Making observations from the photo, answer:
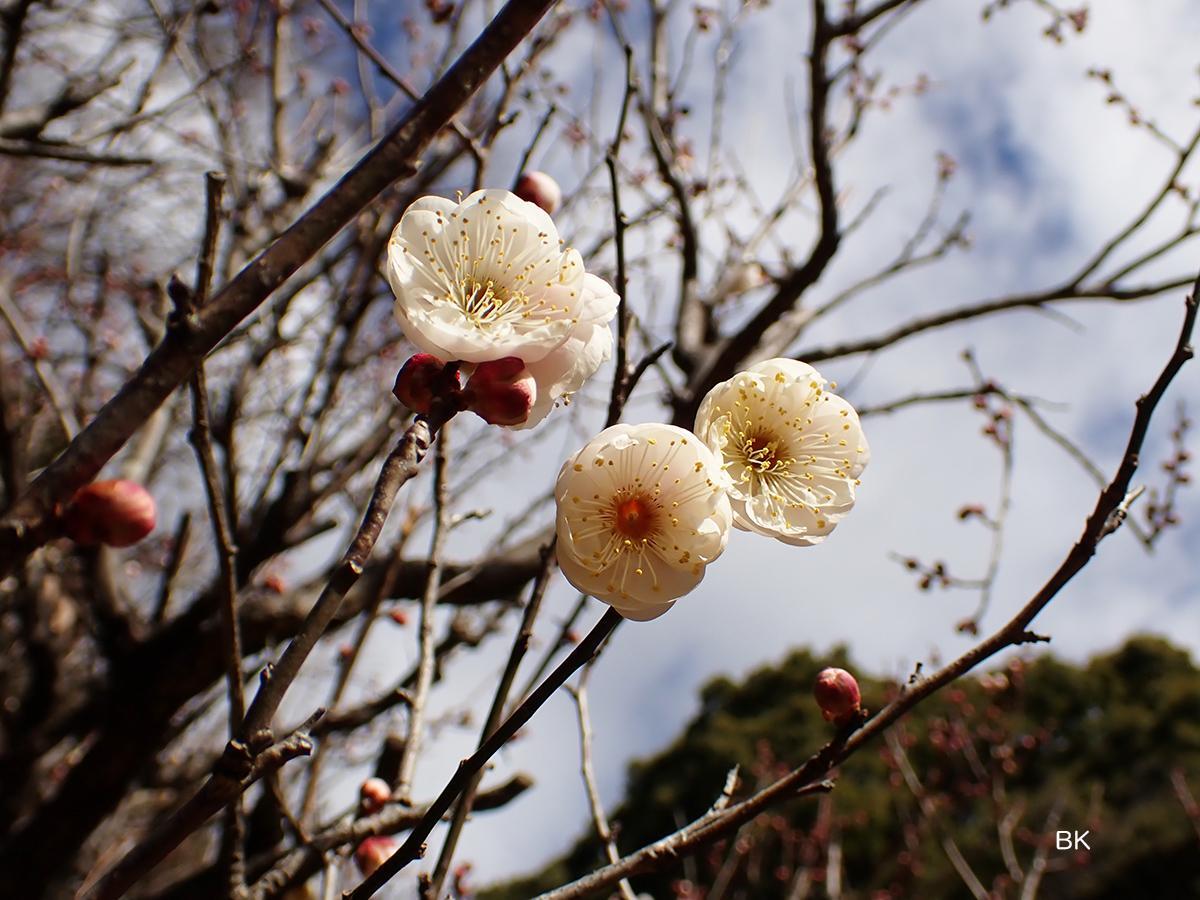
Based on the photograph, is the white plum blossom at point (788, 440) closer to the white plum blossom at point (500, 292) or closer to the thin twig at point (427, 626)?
the white plum blossom at point (500, 292)

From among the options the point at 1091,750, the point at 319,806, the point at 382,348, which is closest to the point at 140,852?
the point at 382,348

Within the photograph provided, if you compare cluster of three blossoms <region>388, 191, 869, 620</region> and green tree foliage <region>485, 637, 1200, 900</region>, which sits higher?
green tree foliage <region>485, 637, 1200, 900</region>

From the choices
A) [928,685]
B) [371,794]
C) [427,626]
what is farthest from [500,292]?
[371,794]

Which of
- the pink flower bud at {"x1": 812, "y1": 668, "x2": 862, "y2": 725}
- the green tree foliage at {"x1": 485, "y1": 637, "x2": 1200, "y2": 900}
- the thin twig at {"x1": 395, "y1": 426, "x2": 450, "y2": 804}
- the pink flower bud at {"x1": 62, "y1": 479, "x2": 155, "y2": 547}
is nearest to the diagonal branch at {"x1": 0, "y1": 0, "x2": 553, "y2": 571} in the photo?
the pink flower bud at {"x1": 62, "y1": 479, "x2": 155, "y2": 547}

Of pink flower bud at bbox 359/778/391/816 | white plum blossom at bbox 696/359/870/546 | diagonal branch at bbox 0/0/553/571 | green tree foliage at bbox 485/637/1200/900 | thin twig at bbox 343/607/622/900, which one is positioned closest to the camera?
diagonal branch at bbox 0/0/553/571

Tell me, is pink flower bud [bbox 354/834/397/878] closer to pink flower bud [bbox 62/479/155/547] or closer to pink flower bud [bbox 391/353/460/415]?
pink flower bud [bbox 62/479/155/547]
